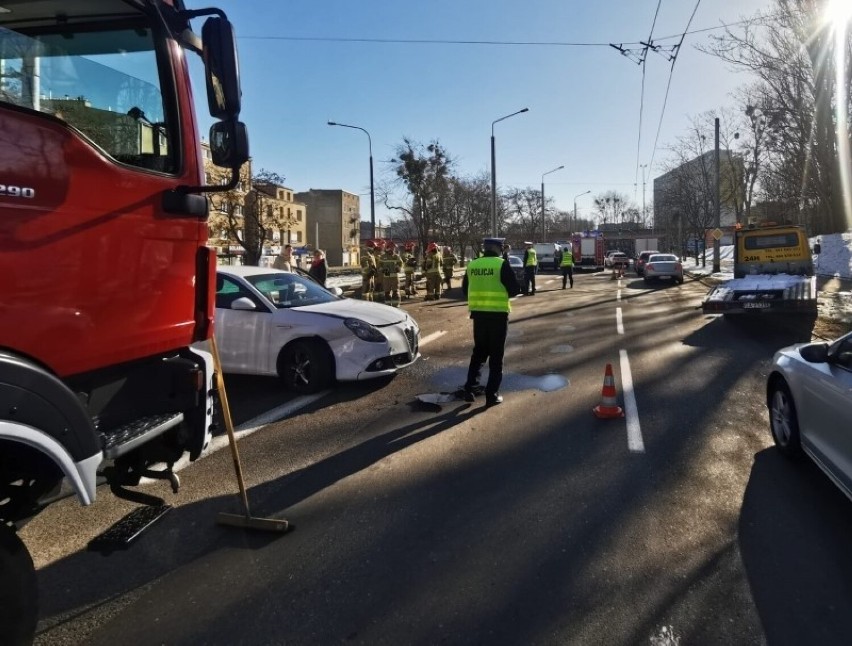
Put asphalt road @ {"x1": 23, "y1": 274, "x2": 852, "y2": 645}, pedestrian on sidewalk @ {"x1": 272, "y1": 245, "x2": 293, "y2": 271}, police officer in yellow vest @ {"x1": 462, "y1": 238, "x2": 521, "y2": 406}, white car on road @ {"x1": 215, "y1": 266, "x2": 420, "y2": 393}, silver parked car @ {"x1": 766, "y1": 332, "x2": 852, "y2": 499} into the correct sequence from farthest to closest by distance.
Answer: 1. pedestrian on sidewalk @ {"x1": 272, "y1": 245, "x2": 293, "y2": 271}
2. white car on road @ {"x1": 215, "y1": 266, "x2": 420, "y2": 393}
3. police officer in yellow vest @ {"x1": 462, "y1": 238, "x2": 521, "y2": 406}
4. silver parked car @ {"x1": 766, "y1": 332, "x2": 852, "y2": 499}
5. asphalt road @ {"x1": 23, "y1": 274, "x2": 852, "y2": 645}

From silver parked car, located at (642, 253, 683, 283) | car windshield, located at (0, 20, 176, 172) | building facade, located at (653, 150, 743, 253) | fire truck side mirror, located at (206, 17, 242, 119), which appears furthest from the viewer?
building facade, located at (653, 150, 743, 253)

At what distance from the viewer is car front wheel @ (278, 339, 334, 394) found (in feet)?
22.8

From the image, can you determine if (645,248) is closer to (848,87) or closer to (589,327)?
(848,87)

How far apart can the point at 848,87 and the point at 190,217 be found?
1048 inches

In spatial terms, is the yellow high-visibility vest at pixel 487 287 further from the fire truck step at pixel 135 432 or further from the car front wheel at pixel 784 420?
the fire truck step at pixel 135 432

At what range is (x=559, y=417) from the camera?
604cm

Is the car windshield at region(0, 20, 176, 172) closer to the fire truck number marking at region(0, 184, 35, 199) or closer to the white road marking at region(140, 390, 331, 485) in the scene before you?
the fire truck number marking at region(0, 184, 35, 199)

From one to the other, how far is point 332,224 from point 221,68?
320ft

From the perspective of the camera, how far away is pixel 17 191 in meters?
2.19

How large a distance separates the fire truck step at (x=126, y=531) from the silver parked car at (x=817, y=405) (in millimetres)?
4011

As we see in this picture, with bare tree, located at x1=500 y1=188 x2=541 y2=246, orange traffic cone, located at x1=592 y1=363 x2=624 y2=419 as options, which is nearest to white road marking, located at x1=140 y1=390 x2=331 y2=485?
orange traffic cone, located at x1=592 y1=363 x2=624 y2=419

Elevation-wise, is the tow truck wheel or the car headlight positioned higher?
the car headlight

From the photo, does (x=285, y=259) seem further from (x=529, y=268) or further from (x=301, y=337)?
(x=529, y=268)

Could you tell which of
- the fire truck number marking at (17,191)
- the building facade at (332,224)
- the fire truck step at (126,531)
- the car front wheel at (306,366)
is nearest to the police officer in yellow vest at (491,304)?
the car front wheel at (306,366)
